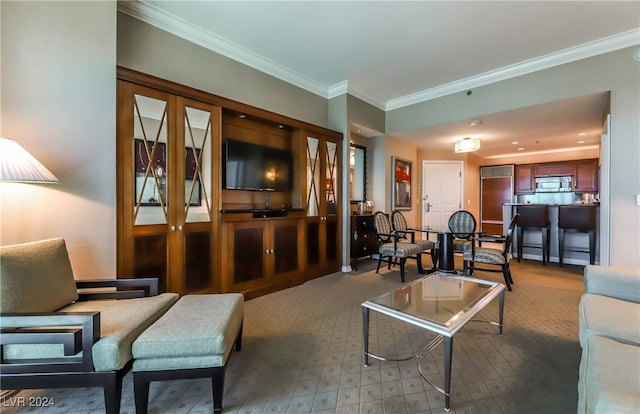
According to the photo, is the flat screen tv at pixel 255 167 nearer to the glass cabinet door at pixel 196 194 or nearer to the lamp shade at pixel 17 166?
the glass cabinet door at pixel 196 194

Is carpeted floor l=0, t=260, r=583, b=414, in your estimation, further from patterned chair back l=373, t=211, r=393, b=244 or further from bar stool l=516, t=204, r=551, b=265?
bar stool l=516, t=204, r=551, b=265

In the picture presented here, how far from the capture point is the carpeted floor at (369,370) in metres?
1.44

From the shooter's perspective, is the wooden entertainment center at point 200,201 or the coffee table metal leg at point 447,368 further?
the wooden entertainment center at point 200,201

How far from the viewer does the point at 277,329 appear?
2314 mm

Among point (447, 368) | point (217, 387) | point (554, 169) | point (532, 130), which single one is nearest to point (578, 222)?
point (532, 130)

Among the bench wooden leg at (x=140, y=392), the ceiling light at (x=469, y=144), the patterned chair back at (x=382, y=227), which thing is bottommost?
the bench wooden leg at (x=140, y=392)

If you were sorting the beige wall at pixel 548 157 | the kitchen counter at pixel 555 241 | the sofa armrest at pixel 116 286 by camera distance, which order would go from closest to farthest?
1. the sofa armrest at pixel 116 286
2. the kitchen counter at pixel 555 241
3. the beige wall at pixel 548 157

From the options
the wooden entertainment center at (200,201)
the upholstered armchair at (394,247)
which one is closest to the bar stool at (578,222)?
the upholstered armchair at (394,247)

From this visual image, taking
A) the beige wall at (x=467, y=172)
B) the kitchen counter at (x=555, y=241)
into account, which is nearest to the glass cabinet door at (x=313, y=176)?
the beige wall at (x=467, y=172)

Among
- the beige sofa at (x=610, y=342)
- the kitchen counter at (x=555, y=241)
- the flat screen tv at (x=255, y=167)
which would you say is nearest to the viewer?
the beige sofa at (x=610, y=342)

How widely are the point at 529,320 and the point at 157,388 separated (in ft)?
10.1

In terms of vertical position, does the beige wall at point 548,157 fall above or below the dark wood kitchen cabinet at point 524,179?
above

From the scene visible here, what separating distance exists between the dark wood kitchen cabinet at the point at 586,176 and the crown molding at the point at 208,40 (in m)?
7.24

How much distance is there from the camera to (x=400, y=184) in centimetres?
575
